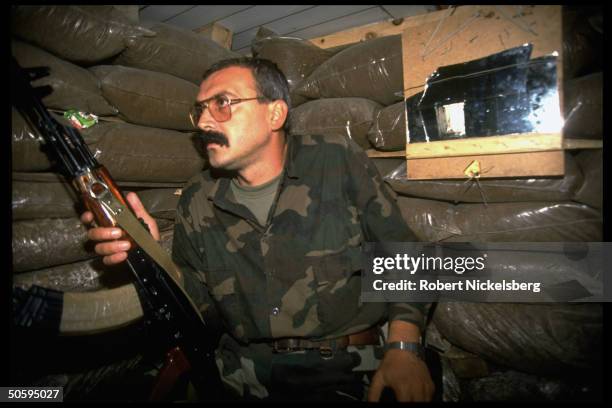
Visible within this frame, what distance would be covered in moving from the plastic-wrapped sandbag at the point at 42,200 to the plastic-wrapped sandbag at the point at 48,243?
0.04 m

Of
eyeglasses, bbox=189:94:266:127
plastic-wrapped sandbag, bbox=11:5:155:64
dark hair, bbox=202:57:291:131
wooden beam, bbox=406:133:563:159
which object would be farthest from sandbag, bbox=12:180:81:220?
wooden beam, bbox=406:133:563:159

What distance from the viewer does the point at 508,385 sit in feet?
4.32

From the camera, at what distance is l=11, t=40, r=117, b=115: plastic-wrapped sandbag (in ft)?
4.07

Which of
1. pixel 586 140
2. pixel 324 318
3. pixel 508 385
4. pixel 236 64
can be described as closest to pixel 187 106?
Answer: pixel 236 64

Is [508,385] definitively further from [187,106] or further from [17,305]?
[187,106]

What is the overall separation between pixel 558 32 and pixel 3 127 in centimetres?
199

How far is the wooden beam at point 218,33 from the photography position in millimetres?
2188

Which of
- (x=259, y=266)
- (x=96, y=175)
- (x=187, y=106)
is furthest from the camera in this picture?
(x=187, y=106)

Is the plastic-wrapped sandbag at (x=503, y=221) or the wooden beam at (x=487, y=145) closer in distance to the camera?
the wooden beam at (x=487, y=145)

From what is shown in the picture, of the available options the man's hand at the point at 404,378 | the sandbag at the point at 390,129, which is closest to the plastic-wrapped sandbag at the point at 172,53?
the sandbag at the point at 390,129

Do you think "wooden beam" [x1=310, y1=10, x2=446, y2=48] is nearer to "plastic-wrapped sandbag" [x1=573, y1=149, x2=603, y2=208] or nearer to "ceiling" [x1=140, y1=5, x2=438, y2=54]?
"ceiling" [x1=140, y1=5, x2=438, y2=54]

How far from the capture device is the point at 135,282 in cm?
118

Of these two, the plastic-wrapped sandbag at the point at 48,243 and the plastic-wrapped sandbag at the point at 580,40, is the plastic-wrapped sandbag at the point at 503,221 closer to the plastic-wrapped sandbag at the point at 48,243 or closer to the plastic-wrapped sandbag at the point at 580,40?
the plastic-wrapped sandbag at the point at 580,40

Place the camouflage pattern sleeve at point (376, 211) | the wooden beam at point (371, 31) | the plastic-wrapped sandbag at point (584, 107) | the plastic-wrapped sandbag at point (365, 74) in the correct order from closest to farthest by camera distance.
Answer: the plastic-wrapped sandbag at point (584, 107) < the camouflage pattern sleeve at point (376, 211) < the plastic-wrapped sandbag at point (365, 74) < the wooden beam at point (371, 31)
